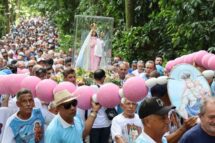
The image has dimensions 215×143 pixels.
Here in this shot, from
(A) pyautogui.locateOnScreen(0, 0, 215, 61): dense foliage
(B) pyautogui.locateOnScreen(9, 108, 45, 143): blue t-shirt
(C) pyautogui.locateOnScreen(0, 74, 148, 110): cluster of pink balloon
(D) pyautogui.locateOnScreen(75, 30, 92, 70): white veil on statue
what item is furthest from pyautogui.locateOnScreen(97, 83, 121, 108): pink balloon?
(D) pyautogui.locateOnScreen(75, 30, 92, 70): white veil on statue

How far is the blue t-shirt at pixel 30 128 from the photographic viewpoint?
5.41 m

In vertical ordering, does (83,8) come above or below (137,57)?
above

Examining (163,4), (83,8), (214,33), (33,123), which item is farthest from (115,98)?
(83,8)

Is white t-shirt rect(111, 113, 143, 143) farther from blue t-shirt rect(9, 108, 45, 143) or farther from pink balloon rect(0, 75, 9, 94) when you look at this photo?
pink balloon rect(0, 75, 9, 94)

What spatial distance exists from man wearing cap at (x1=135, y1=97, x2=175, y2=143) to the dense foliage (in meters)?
9.63

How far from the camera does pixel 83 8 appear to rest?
2670 centimetres

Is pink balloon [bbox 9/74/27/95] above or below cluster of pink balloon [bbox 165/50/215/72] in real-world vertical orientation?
below

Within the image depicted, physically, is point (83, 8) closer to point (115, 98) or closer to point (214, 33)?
point (214, 33)

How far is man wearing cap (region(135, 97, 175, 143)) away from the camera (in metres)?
3.88

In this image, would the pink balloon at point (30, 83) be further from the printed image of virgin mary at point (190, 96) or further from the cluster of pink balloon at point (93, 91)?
the printed image of virgin mary at point (190, 96)

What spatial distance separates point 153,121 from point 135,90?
1915 millimetres

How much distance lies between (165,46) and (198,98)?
12846mm

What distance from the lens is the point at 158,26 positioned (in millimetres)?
18094

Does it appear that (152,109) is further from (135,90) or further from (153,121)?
(135,90)
